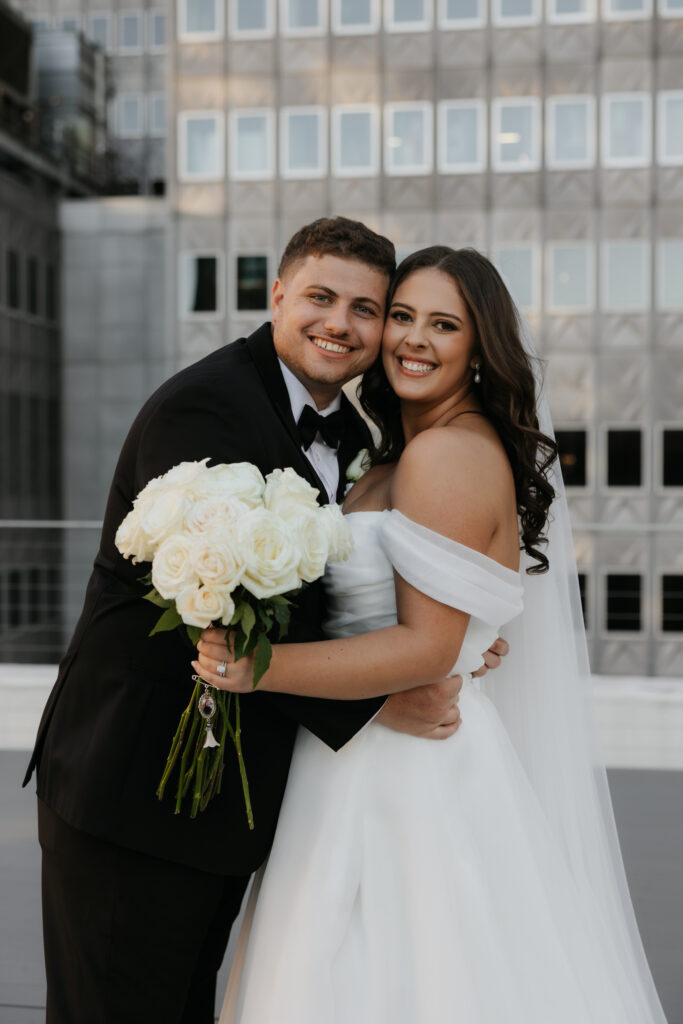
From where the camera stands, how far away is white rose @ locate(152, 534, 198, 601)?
1820 millimetres

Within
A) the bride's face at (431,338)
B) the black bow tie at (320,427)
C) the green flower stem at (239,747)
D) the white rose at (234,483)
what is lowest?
the green flower stem at (239,747)

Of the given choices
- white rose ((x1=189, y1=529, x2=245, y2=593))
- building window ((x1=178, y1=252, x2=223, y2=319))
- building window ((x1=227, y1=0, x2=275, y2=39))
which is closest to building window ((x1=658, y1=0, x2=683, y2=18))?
building window ((x1=227, y1=0, x2=275, y2=39))

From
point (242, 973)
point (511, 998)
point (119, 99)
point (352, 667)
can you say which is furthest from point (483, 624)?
point (119, 99)

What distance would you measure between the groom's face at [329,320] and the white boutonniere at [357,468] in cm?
24

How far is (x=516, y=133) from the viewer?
73.9 ft

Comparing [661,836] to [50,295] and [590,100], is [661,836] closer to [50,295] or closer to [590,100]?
[590,100]

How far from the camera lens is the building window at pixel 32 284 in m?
24.0

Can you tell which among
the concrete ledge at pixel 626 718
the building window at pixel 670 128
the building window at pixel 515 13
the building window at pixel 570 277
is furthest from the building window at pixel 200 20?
the concrete ledge at pixel 626 718

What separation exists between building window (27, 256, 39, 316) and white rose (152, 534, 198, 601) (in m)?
23.7

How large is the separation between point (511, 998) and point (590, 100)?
2295cm

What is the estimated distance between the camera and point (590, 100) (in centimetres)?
2228

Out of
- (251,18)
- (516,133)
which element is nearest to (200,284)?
(251,18)

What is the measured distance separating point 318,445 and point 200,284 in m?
21.8

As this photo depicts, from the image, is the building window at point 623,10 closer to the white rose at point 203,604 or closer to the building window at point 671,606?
the building window at point 671,606
